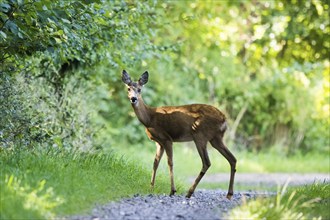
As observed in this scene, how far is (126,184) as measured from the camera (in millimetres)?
10492

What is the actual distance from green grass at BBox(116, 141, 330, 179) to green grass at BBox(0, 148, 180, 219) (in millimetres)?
7796

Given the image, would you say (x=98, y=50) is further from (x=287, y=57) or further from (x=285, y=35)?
(x=287, y=57)

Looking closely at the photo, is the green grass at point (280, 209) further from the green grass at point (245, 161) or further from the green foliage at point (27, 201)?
the green grass at point (245, 161)

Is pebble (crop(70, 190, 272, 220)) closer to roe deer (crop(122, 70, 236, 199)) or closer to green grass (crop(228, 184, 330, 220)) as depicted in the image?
green grass (crop(228, 184, 330, 220))

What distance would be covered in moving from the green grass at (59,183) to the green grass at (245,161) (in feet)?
25.6

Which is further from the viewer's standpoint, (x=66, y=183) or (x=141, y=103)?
(x=141, y=103)

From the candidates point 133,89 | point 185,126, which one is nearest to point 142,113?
point 133,89

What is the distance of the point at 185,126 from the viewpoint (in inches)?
434

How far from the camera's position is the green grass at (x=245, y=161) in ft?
66.6

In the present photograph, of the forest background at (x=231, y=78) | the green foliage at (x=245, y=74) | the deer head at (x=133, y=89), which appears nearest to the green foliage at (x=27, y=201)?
the deer head at (x=133, y=89)

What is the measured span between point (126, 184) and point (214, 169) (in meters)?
9.99

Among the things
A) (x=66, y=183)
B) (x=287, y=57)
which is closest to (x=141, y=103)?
(x=66, y=183)

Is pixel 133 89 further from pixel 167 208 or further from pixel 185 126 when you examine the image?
pixel 167 208

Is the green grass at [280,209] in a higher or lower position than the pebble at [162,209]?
higher
